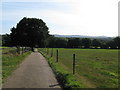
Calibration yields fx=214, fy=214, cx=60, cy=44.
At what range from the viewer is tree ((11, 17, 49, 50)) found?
62.2 m

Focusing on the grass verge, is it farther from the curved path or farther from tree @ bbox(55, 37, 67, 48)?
tree @ bbox(55, 37, 67, 48)

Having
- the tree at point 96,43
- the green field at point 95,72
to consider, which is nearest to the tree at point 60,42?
the tree at point 96,43

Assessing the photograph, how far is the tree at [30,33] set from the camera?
62156mm

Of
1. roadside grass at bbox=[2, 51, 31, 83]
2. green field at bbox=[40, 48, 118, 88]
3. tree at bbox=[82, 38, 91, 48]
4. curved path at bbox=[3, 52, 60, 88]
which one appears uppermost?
tree at bbox=[82, 38, 91, 48]

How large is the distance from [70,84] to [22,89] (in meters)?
1.94

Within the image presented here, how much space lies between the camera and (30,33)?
62656mm

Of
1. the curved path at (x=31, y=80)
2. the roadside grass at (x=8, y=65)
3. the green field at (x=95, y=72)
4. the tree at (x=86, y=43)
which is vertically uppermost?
the tree at (x=86, y=43)

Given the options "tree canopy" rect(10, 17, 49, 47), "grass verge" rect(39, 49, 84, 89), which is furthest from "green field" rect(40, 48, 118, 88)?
"tree canopy" rect(10, 17, 49, 47)

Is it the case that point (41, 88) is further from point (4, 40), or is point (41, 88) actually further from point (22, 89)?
point (4, 40)

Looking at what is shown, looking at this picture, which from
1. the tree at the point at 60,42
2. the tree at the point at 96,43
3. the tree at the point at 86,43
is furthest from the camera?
the tree at the point at 96,43

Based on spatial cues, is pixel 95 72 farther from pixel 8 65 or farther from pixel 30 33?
pixel 30 33

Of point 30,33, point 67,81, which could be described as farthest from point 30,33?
point 67,81

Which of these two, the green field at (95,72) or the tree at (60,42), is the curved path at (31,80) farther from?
the tree at (60,42)

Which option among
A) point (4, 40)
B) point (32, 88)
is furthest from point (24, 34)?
point (32, 88)
